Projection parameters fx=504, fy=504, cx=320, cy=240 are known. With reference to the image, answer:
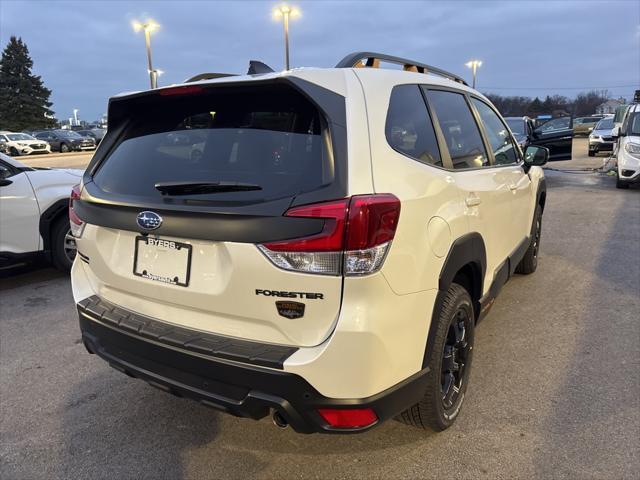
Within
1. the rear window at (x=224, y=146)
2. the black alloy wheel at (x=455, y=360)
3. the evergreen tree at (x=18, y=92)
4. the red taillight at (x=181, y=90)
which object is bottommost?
the black alloy wheel at (x=455, y=360)

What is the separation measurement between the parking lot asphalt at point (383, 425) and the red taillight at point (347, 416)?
0.55 metres

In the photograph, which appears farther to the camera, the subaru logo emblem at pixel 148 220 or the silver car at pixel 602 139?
the silver car at pixel 602 139

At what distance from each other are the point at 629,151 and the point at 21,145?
33719 mm

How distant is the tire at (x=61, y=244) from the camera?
5.43 m

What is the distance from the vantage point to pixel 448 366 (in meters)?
2.74

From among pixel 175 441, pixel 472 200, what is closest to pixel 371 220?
pixel 472 200

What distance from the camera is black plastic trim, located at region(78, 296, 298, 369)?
2.02 m

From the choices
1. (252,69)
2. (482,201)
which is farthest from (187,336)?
(482,201)

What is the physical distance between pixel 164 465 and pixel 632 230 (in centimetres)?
757

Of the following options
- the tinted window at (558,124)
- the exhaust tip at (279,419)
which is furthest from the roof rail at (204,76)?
the tinted window at (558,124)

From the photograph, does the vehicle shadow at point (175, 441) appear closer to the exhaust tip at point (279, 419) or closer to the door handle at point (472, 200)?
the exhaust tip at point (279, 419)

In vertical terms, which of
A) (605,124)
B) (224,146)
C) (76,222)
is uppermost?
(605,124)

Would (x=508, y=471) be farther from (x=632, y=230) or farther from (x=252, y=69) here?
(x=632, y=230)

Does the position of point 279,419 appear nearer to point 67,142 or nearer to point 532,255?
point 532,255
